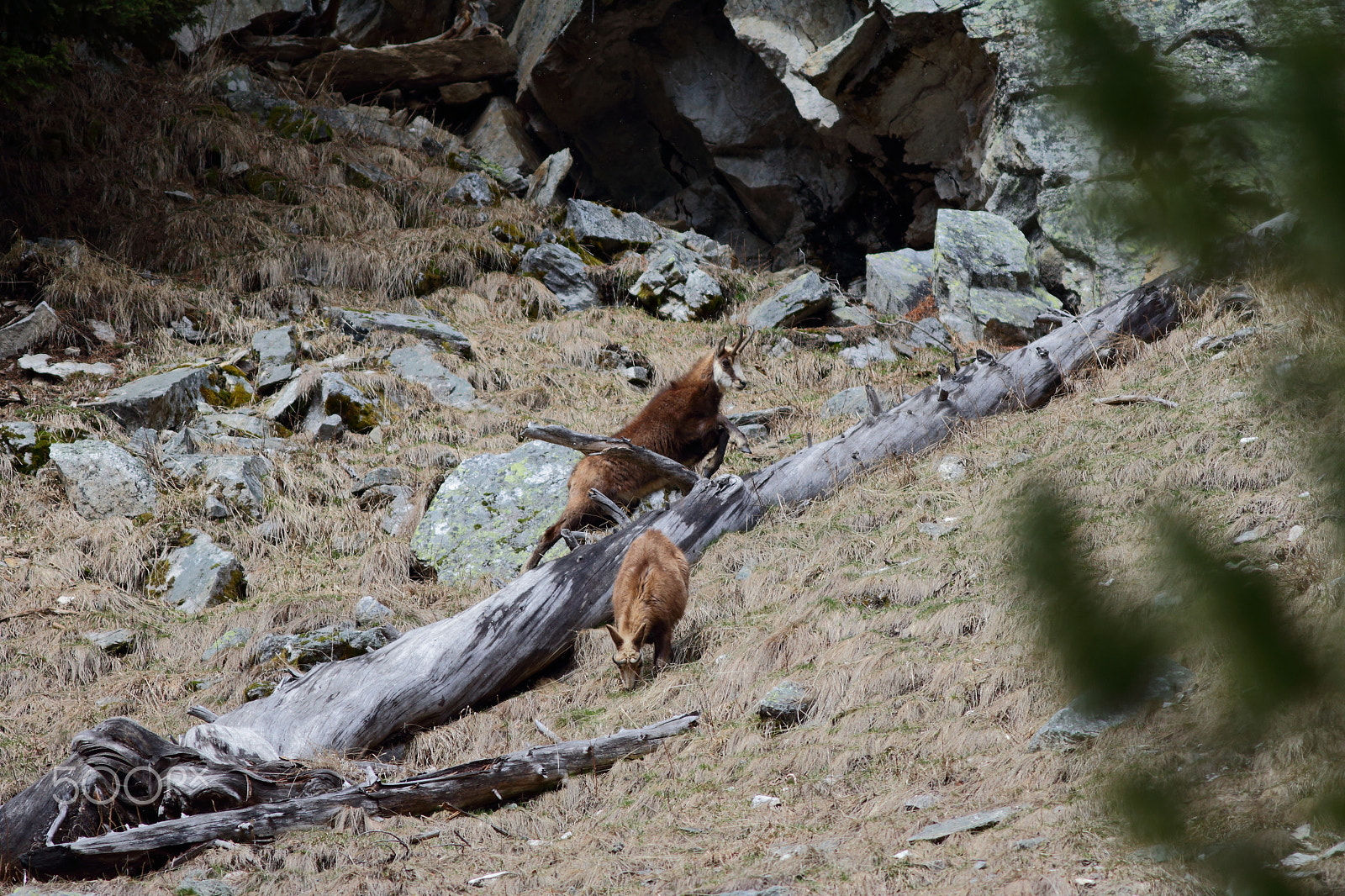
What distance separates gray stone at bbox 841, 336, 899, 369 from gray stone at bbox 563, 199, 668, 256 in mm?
4153

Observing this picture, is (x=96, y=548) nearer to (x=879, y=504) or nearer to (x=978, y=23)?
(x=879, y=504)

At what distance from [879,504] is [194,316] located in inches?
349

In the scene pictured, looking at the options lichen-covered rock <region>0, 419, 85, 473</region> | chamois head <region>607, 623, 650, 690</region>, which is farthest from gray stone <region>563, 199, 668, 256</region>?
chamois head <region>607, 623, 650, 690</region>

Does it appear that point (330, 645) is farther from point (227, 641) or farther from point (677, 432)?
point (677, 432)

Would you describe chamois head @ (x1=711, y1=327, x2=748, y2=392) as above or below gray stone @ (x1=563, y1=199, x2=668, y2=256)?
above

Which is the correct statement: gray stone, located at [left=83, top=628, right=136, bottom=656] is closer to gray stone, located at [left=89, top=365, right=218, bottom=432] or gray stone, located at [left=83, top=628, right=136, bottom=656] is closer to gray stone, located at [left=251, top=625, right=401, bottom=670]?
gray stone, located at [left=251, top=625, right=401, bottom=670]

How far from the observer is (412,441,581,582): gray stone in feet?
24.4

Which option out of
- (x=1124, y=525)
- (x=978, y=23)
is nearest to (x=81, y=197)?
(x=978, y=23)

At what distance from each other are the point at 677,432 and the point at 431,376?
4.19 meters

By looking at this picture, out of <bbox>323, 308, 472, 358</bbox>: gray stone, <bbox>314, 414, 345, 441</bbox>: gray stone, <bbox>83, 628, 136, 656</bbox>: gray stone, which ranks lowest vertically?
<bbox>314, 414, 345, 441</bbox>: gray stone

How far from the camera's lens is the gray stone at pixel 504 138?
16.4m

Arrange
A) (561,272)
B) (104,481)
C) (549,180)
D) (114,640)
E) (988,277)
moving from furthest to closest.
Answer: (549,180), (561,272), (988,277), (104,481), (114,640)

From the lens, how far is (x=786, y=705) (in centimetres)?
451

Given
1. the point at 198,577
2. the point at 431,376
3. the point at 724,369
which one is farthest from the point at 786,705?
the point at 431,376
